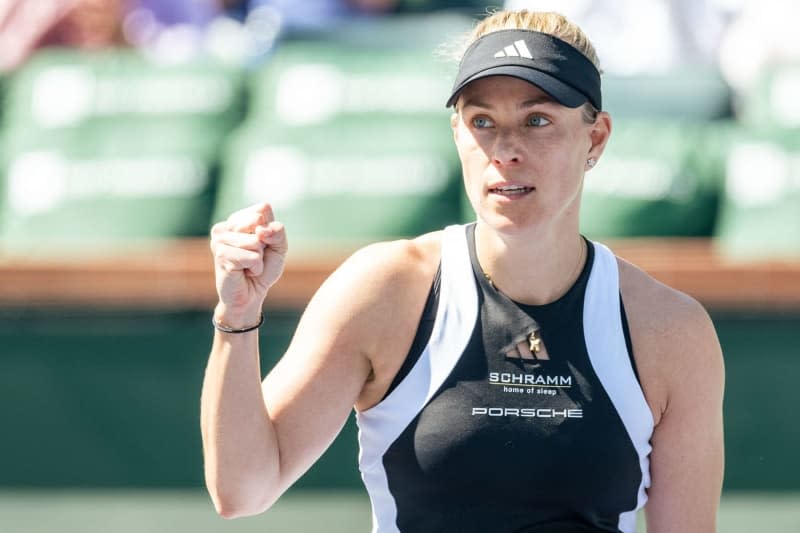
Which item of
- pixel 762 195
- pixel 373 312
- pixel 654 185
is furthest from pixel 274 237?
pixel 762 195

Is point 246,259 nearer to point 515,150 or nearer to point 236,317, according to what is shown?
point 236,317

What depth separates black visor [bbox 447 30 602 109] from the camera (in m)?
1.82

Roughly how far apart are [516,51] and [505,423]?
0.54 m

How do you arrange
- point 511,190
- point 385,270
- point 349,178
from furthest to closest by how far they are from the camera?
point 349,178
point 385,270
point 511,190

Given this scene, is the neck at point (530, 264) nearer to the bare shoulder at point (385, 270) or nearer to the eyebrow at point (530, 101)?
the bare shoulder at point (385, 270)

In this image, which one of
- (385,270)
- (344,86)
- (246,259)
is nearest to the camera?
(246,259)

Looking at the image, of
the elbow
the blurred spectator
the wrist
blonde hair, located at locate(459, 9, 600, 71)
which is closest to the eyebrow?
blonde hair, located at locate(459, 9, 600, 71)

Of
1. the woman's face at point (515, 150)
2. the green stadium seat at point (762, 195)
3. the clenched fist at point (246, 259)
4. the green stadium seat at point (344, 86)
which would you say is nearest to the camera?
the clenched fist at point (246, 259)

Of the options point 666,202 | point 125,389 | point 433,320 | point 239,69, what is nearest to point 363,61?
point 239,69

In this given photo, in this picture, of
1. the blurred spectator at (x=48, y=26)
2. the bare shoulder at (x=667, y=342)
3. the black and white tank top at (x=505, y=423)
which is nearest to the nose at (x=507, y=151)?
the black and white tank top at (x=505, y=423)

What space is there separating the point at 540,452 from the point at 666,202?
1.97 m

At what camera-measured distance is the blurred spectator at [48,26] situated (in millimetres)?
4508

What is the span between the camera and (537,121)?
186 centimetres

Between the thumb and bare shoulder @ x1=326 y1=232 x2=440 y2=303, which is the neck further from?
the thumb
